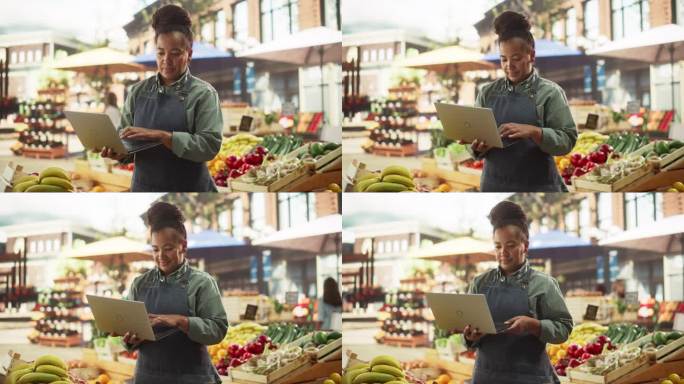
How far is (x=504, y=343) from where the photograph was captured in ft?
21.6

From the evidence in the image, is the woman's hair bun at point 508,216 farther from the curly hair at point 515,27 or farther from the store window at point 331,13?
the store window at point 331,13

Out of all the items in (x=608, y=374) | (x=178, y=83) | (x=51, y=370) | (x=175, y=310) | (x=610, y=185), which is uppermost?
(x=178, y=83)

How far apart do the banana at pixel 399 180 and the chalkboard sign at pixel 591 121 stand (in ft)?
3.29

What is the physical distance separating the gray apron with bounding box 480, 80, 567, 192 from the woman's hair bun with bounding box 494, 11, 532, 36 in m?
0.31

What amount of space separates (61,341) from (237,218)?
3.81 ft

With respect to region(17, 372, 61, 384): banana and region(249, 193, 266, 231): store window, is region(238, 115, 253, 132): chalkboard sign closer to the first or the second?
region(249, 193, 266, 231): store window

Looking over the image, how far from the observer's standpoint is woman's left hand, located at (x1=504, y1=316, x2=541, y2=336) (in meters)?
6.50

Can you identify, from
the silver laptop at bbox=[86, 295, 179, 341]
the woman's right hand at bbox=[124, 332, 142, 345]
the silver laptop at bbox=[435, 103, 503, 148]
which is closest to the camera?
the silver laptop at bbox=[86, 295, 179, 341]

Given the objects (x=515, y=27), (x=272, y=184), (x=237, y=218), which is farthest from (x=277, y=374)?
(x=515, y=27)

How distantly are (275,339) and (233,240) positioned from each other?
1.92ft

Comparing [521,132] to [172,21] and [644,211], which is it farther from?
[172,21]

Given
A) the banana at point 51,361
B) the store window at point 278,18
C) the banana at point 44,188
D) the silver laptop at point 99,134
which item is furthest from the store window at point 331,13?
the banana at point 51,361

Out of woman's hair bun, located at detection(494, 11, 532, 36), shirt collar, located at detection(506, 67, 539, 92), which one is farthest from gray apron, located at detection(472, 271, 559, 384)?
Result: woman's hair bun, located at detection(494, 11, 532, 36)

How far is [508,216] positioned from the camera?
679 cm
